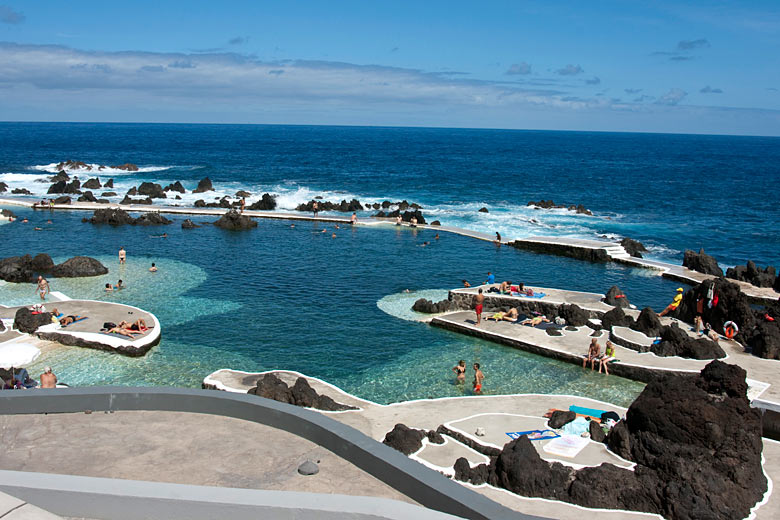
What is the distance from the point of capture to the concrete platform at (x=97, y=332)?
27.8 m

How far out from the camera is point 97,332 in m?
28.5

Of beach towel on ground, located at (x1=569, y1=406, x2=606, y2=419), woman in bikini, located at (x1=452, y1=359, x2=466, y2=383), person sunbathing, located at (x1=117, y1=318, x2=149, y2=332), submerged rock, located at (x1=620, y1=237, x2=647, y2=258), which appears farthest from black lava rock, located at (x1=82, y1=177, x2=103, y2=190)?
beach towel on ground, located at (x1=569, y1=406, x2=606, y2=419)

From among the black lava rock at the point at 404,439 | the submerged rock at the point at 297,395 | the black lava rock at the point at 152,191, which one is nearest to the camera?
the black lava rock at the point at 404,439

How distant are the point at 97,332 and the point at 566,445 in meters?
20.3

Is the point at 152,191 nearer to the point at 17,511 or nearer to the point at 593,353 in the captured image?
the point at 593,353

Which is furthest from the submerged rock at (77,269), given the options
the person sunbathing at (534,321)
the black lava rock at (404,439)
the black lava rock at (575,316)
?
the black lava rock at (404,439)

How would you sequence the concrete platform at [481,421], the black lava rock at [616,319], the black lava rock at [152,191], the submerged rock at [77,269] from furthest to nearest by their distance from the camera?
the black lava rock at [152,191]
the submerged rock at [77,269]
the black lava rock at [616,319]
the concrete platform at [481,421]

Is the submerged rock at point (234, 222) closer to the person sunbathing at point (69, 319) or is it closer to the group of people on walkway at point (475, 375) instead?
the person sunbathing at point (69, 319)

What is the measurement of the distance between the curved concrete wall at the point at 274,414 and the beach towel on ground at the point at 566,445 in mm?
8423

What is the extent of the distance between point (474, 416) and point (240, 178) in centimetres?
9657

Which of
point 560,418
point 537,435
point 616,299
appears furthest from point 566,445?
point 616,299

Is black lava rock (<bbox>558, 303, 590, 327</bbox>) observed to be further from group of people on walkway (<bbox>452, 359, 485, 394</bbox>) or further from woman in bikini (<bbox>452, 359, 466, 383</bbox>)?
woman in bikini (<bbox>452, 359, 466, 383</bbox>)

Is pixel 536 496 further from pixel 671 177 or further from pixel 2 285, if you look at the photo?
pixel 671 177

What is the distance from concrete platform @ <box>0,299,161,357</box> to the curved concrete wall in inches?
622
